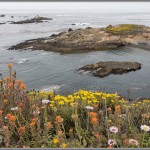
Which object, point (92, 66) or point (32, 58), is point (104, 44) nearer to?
point (32, 58)

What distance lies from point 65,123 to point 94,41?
1061 inches

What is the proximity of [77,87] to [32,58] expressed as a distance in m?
10.1

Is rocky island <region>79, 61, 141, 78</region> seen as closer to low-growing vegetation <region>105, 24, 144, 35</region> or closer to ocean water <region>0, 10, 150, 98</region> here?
ocean water <region>0, 10, 150, 98</region>

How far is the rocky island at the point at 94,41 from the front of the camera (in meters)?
29.9

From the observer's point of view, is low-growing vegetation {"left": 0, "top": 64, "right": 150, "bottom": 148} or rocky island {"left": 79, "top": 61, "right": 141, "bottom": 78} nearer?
low-growing vegetation {"left": 0, "top": 64, "right": 150, "bottom": 148}

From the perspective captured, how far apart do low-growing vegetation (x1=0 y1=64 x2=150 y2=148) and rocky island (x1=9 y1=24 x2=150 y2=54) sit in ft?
77.0

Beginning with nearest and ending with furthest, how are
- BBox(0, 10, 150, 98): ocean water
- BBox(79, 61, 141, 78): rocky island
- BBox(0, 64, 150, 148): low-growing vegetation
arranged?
1. BBox(0, 64, 150, 148): low-growing vegetation
2. BBox(0, 10, 150, 98): ocean water
3. BBox(79, 61, 141, 78): rocky island

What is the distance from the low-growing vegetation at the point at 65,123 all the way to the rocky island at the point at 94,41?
77.0 ft

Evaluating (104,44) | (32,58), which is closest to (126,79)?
(32,58)

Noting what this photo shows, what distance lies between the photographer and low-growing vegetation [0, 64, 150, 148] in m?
4.10

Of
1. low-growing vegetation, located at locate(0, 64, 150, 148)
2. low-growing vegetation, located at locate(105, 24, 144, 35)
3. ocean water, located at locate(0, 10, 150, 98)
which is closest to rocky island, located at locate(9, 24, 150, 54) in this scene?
low-growing vegetation, located at locate(105, 24, 144, 35)

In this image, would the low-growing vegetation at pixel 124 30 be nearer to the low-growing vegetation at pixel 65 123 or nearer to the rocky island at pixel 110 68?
the rocky island at pixel 110 68

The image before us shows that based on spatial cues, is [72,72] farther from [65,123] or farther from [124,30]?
[124,30]

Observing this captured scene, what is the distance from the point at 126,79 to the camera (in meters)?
19.1
